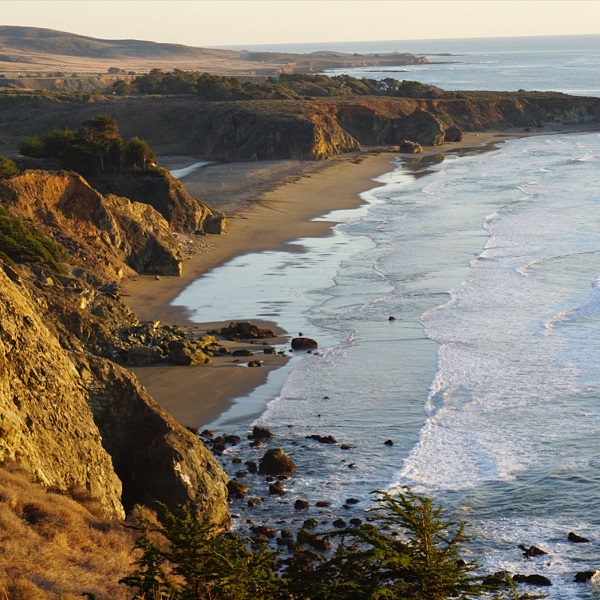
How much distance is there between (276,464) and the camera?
66.9ft

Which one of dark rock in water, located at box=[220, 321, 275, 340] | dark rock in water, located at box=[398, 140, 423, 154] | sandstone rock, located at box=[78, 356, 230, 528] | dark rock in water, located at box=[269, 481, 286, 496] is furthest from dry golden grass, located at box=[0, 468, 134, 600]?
dark rock in water, located at box=[398, 140, 423, 154]

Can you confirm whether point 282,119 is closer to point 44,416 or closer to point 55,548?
point 44,416

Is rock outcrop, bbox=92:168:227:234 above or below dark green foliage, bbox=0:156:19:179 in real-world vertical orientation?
below

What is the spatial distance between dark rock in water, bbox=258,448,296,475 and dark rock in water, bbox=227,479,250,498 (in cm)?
87

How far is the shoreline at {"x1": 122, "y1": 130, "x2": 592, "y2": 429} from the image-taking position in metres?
25.5

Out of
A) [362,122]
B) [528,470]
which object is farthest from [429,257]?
[362,122]

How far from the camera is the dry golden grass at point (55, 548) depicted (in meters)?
11.4

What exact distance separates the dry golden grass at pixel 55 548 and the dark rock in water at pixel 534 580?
5.99m

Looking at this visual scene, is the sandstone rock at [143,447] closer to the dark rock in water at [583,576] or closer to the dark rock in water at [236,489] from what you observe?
the dark rock in water at [236,489]

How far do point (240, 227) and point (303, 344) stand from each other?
20474mm

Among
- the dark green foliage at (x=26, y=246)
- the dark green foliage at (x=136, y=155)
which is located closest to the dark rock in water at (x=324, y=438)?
the dark green foliage at (x=26, y=246)

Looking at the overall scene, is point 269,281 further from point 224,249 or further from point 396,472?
point 396,472

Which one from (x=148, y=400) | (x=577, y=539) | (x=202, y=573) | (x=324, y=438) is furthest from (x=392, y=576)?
(x=324, y=438)

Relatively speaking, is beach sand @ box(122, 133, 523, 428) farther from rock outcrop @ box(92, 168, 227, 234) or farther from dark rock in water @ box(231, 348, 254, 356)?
rock outcrop @ box(92, 168, 227, 234)
